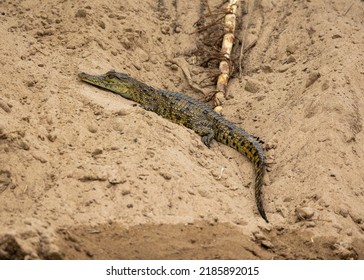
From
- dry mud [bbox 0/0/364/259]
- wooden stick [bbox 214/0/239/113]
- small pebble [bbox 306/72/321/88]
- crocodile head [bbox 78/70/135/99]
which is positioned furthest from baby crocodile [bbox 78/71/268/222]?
small pebble [bbox 306/72/321/88]

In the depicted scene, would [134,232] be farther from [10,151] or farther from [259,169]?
[259,169]

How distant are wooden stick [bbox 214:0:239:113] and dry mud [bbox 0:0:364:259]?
15 centimetres

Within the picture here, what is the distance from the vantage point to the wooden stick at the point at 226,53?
767 centimetres

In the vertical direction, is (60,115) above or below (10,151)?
above

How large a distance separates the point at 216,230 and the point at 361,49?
3840 mm

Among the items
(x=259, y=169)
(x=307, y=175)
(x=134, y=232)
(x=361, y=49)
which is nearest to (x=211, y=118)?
(x=259, y=169)

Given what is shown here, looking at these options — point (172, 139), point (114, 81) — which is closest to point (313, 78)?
Result: point (172, 139)

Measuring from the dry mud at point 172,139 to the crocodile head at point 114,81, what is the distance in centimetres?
14

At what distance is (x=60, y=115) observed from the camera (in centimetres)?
594

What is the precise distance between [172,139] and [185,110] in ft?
3.95

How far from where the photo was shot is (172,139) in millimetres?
6086

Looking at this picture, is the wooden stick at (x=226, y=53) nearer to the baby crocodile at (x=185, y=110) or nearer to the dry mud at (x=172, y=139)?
the dry mud at (x=172, y=139)
